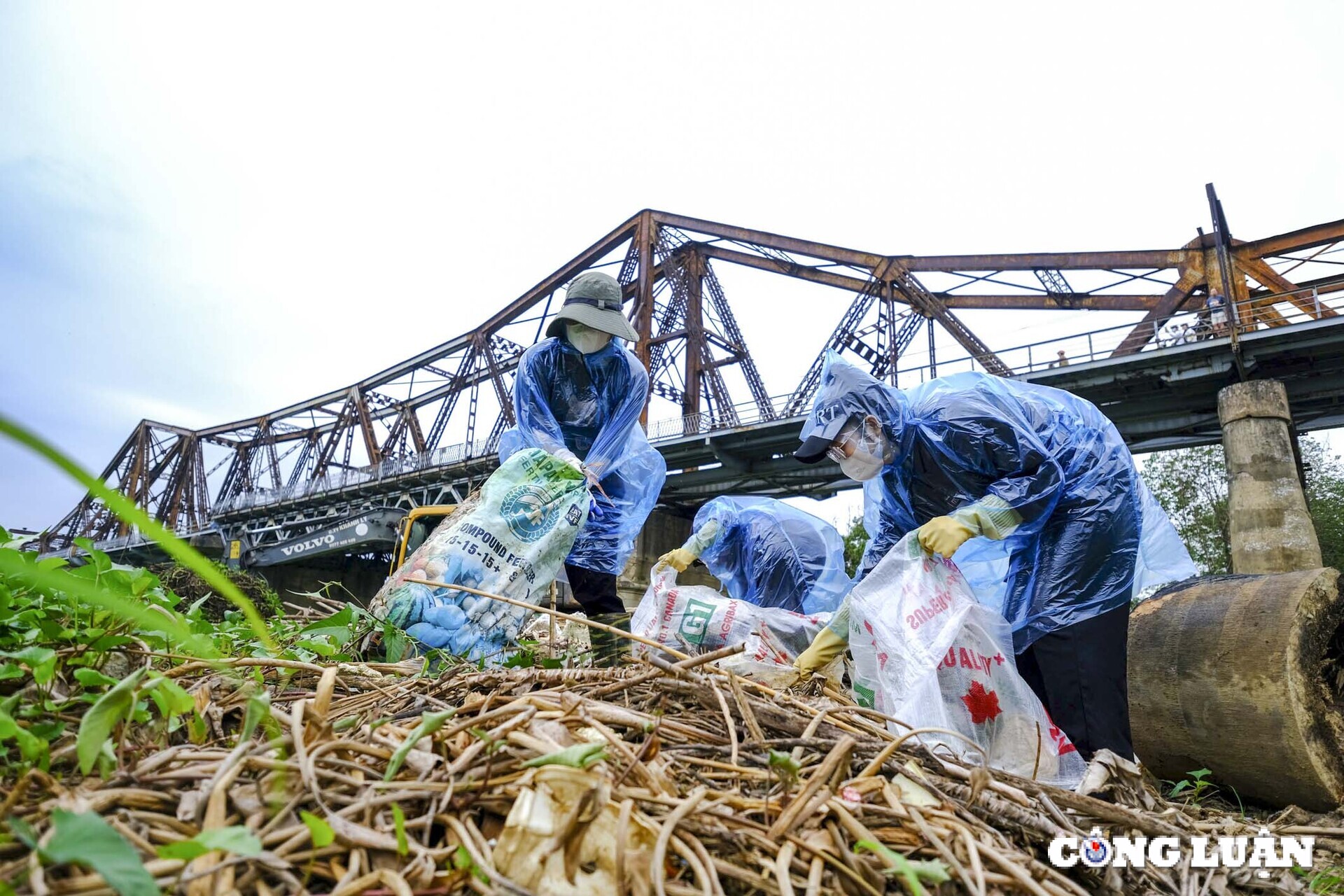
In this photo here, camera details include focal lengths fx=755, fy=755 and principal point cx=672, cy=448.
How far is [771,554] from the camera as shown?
15.1 ft

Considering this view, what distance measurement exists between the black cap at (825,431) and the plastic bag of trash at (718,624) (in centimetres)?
68

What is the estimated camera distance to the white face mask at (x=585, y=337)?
373cm

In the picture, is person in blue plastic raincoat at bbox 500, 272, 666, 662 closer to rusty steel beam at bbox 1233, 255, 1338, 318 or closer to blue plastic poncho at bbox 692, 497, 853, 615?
blue plastic poncho at bbox 692, 497, 853, 615

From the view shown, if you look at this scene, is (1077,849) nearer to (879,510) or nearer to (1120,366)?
(879,510)

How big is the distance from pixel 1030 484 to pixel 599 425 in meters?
2.12

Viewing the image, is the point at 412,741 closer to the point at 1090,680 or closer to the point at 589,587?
the point at 1090,680

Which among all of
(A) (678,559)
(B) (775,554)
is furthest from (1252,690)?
(A) (678,559)

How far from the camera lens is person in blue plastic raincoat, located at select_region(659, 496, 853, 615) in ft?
14.4

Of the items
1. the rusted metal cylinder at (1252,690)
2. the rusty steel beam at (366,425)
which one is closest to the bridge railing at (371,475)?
the rusty steel beam at (366,425)

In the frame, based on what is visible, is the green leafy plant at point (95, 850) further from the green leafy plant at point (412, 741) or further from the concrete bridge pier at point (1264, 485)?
the concrete bridge pier at point (1264, 485)

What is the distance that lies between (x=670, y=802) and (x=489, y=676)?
59 cm

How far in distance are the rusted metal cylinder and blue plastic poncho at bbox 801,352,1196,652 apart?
249mm

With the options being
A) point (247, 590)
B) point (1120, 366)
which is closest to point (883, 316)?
point (1120, 366)

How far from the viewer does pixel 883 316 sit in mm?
18828
